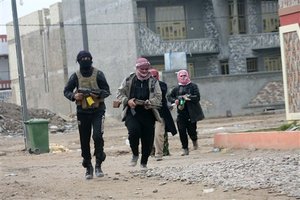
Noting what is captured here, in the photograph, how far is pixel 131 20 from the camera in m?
41.3

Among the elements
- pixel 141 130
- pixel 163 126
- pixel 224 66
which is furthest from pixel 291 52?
pixel 224 66

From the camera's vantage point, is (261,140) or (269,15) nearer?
(261,140)

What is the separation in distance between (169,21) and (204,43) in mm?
2788

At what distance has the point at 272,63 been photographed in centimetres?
4547

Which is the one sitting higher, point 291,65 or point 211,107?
point 291,65

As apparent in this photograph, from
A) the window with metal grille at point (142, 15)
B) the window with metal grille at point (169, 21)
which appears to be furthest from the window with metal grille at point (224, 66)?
the window with metal grille at point (142, 15)

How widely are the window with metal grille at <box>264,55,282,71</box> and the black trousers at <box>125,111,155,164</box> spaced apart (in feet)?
116

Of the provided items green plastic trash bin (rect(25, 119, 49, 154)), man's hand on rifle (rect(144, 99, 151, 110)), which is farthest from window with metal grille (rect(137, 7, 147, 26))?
man's hand on rifle (rect(144, 99, 151, 110))

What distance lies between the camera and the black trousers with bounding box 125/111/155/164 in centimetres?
1055

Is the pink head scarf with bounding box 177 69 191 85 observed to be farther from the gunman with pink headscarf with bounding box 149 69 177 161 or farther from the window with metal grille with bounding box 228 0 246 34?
the window with metal grille with bounding box 228 0 246 34

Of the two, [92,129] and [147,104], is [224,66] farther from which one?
[92,129]

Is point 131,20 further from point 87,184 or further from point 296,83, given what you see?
point 87,184

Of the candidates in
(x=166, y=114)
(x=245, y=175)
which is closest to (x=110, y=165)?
(x=166, y=114)

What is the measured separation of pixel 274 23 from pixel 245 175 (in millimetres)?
37595
